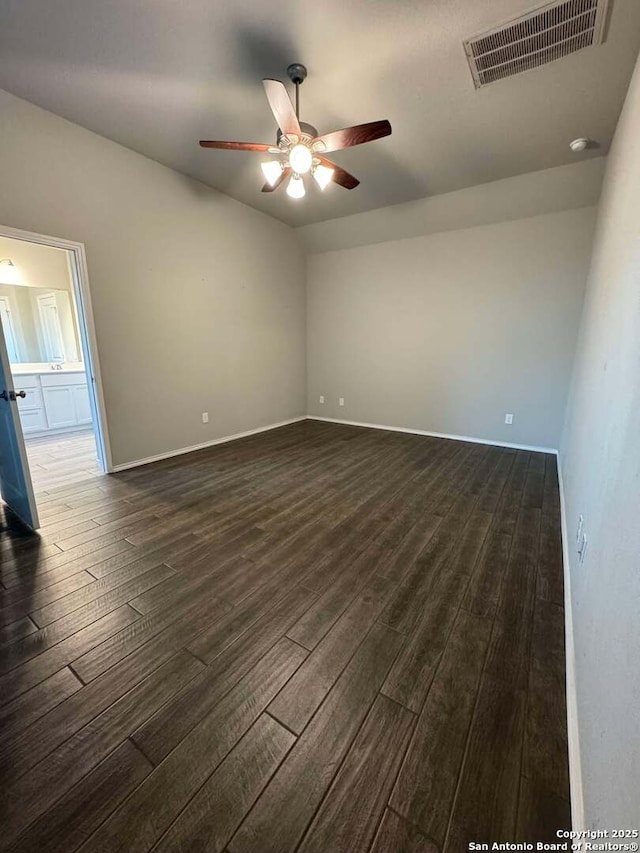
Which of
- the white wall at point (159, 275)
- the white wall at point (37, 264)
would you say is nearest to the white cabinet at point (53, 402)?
the white wall at point (37, 264)

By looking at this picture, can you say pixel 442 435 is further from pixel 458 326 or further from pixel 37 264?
pixel 37 264

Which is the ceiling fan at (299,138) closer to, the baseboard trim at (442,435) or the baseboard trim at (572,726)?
the baseboard trim at (572,726)

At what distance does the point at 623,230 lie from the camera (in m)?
1.74

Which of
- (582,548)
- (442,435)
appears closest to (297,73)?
(582,548)

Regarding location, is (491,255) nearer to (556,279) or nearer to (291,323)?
(556,279)

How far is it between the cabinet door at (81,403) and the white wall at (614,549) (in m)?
5.75

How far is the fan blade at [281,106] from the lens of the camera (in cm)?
183

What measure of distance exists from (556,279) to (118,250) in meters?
4.63

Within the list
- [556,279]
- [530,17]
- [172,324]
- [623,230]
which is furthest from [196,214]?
[556,279]

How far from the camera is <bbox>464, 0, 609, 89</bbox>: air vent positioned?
179 centimetres

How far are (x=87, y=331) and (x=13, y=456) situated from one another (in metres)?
1.30

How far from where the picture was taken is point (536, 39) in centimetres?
195

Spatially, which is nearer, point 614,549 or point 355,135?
point 614,549

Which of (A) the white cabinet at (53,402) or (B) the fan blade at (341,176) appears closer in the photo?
(B) the fan blade at (341,176)
